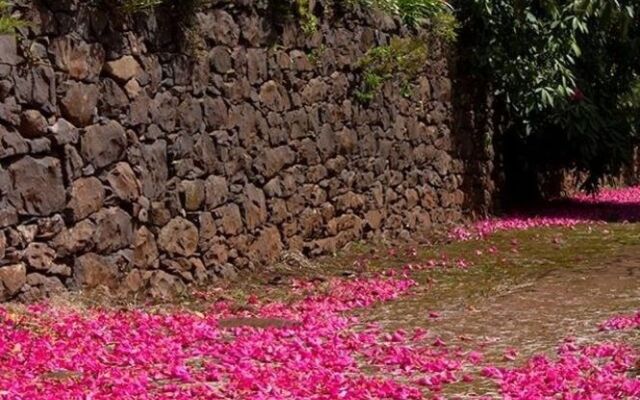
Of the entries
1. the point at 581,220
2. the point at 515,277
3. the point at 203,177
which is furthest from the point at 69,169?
the point at 581,220

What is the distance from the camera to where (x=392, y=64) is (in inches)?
434

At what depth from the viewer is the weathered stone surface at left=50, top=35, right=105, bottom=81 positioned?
6.52 metres

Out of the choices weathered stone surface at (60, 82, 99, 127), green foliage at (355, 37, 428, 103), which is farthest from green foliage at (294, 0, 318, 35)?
weathered stone surface at (60, 82, 99, 127)

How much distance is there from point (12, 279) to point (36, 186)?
0.57 meters

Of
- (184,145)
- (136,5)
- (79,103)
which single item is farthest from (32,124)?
(184,145)

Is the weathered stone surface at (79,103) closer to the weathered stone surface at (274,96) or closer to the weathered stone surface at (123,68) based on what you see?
the weathered stone surface at (123,68)

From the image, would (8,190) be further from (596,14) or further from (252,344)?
(596,14)

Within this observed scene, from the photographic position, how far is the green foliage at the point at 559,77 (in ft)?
44.4

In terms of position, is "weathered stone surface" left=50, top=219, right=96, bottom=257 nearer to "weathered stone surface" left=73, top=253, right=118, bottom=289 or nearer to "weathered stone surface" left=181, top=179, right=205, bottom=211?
"weathered stone surface" left=73, top=253, right=118, bottom=289

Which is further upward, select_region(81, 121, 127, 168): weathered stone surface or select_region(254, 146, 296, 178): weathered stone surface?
select_region(81, 121, 127, 168): weathered stone surface

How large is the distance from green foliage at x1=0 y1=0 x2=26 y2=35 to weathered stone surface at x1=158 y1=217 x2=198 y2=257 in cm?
199

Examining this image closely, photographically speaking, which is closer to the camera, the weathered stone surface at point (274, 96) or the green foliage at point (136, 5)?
the green foliage at point (136, 5)

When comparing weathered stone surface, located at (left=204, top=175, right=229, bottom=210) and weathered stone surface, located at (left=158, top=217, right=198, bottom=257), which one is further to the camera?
weathered stone surface, located at (left=204, top=175, right=229, bottom=210)

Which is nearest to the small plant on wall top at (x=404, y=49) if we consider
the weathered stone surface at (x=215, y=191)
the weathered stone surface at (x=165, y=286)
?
the weathered stone surface at (x=215, y=191)
